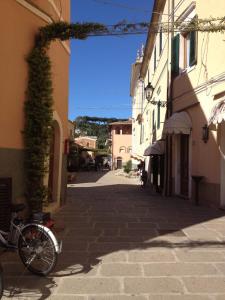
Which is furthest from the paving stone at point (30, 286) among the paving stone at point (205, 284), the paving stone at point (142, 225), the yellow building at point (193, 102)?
the yellow building at point (193, 102)

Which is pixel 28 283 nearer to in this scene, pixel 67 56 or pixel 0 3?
pixel 0 3

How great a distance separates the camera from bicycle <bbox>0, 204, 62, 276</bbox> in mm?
5746

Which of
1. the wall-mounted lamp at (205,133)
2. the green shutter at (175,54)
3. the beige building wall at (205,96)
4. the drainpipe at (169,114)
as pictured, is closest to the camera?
the beige building wall at (205,96)

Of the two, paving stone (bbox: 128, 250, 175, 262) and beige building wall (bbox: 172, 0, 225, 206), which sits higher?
beige building wall (bbox: 172, 0, 225, 206)

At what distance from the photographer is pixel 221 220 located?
34.6 feet

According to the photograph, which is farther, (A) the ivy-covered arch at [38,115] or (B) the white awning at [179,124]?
(B) the white awning at [179,124]

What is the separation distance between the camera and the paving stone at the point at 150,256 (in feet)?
21.6

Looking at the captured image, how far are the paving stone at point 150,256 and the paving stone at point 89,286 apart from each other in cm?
112

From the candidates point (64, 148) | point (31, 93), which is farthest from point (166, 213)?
point (31, 93)

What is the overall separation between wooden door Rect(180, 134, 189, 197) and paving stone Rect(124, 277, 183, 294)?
10.5 metres

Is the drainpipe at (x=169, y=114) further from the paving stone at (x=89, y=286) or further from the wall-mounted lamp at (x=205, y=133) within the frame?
the paving stone at (x=89, y=286)

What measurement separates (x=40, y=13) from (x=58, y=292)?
20.9 feet

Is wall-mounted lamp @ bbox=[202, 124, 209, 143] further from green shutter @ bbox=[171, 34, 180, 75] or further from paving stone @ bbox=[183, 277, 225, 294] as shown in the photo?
paving stone @ bbox=[183, 277, 225, 294]

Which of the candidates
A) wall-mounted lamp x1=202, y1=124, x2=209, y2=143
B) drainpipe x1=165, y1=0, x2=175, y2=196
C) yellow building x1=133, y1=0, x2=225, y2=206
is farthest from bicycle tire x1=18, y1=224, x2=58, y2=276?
drainpipe x1=165, y1=0, x2=175, y2=196
